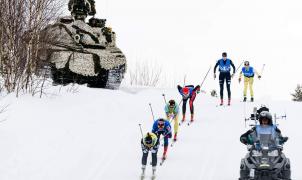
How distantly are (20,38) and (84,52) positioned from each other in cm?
609

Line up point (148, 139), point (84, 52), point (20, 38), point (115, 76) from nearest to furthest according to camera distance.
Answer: point (148, 139)
point (20, 38)
point (84, 52)
point (115, 76)

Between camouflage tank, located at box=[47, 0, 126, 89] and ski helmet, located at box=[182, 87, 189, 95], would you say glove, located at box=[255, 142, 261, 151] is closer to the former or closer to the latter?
ski helmet, located at box=[182, 87, 189, 95]

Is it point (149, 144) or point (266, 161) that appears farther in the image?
point (149, 144)

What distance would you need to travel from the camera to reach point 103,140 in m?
15.6

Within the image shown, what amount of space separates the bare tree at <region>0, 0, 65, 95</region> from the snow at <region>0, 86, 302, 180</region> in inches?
32.5

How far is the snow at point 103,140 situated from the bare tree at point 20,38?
2.71 feet

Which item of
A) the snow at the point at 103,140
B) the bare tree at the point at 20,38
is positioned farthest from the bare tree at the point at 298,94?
the bare tree at the point at 20,38

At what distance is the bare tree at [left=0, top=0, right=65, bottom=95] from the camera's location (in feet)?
57.3

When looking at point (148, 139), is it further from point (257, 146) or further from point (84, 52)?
point (84, 52)

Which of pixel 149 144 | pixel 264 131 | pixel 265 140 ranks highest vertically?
pixel 264 131

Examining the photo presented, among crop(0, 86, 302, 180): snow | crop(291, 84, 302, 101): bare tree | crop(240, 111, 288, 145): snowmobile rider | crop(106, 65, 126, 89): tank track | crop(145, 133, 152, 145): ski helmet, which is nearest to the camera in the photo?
crop(240, 111, 288, 145): snowmobile rider

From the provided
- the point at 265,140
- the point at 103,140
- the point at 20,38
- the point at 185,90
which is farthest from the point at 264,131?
the point at 20,38

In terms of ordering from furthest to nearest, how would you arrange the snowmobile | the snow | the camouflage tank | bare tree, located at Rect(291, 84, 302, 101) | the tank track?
1. bare tree, located at Rect(291, 84, 302, 101)
2. the tank track
3. the camouflage tank
4. the snow
5. the snowmobile

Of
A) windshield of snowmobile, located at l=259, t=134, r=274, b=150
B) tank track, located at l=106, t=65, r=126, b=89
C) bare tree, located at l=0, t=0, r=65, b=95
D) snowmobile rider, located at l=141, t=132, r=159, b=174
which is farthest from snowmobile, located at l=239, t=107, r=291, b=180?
tank track, located at l=106, t=65, r=126, b=89
